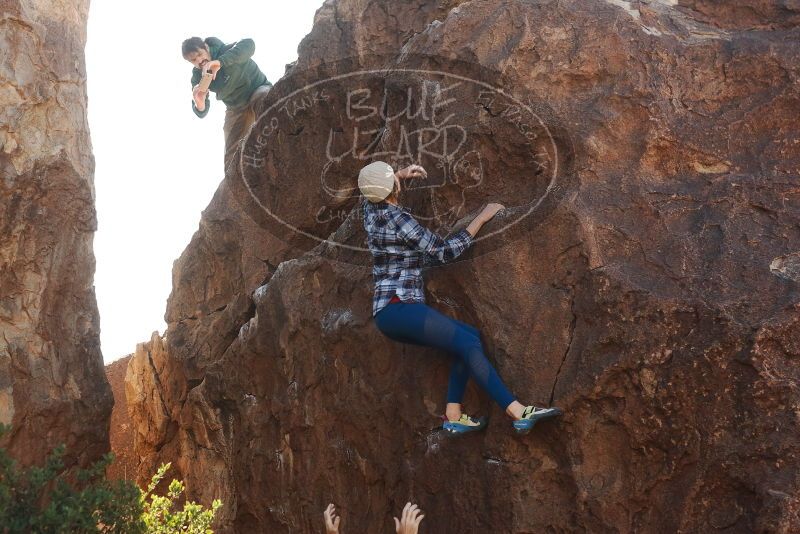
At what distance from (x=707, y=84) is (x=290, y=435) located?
150 inches

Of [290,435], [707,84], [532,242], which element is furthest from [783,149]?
[290,435]

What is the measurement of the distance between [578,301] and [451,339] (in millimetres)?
719

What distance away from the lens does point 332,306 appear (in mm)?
6426

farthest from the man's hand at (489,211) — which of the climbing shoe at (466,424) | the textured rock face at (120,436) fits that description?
the textured rock face at (120,436)

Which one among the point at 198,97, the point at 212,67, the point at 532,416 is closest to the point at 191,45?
the point at 212,67

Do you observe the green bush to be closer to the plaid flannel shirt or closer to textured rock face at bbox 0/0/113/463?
textured rock face at bbox 0/0/113/463

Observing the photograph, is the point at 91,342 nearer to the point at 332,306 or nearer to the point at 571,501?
the point at 332,306

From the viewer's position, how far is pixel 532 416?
15.3 feet

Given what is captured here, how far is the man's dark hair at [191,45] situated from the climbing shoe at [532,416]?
4.84m

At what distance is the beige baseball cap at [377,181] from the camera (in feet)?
16.5

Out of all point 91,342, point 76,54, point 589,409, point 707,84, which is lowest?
point 589,409

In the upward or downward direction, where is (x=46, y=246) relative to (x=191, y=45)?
downward

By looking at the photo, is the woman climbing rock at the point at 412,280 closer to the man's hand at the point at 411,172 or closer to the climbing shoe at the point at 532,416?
the man's hand at the point at 411,172

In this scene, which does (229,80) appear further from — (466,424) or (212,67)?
(466,424)
